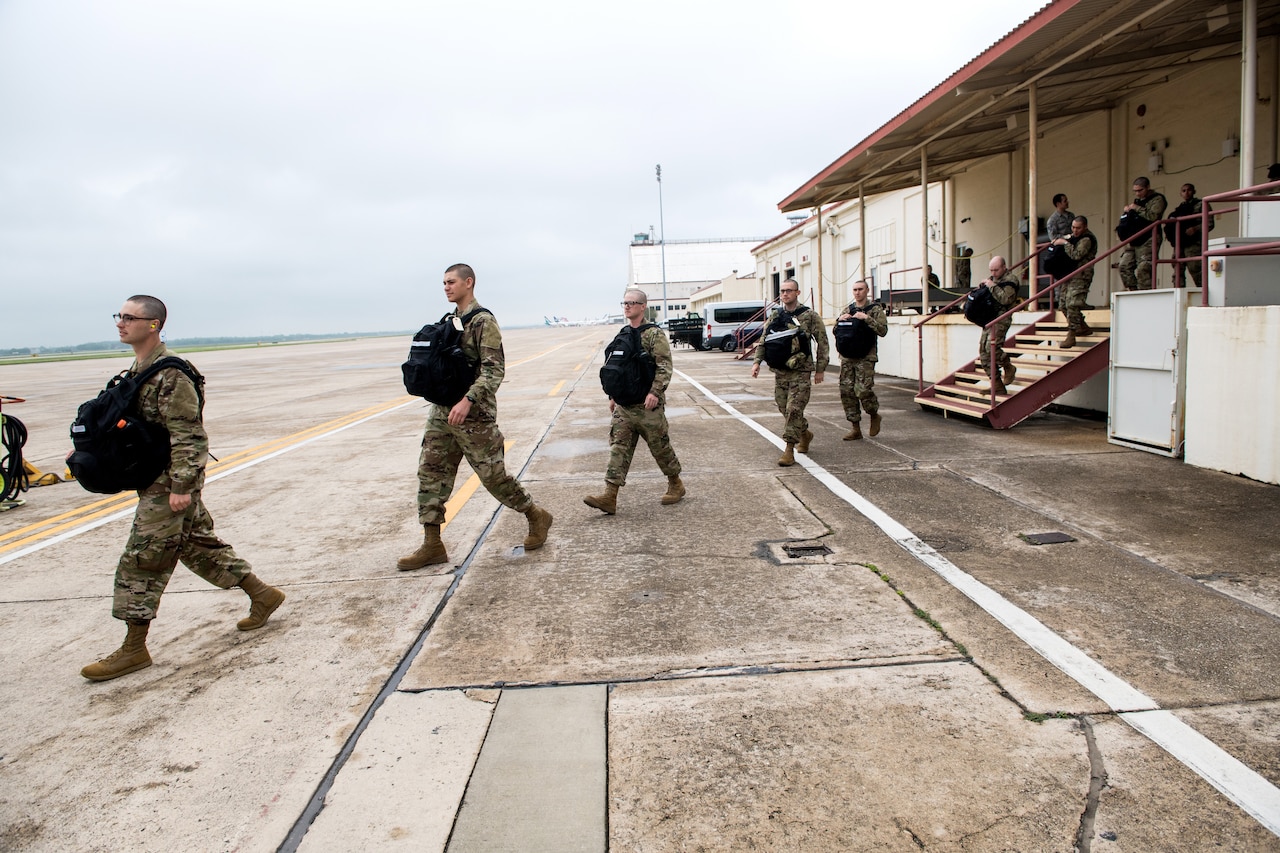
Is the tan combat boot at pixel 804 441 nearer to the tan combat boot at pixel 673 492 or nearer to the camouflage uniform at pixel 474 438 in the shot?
the tan combat boot at pixel 673 492

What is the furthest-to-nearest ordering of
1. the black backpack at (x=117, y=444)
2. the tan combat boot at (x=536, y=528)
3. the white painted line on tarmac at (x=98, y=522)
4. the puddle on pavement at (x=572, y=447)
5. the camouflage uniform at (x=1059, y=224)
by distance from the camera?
the camouflage uniform at (x=1059, y=224), the puddle on pavement at (x=572, y=447), the white painted line on tarmac at (x=98, y=522), the tan combat boot at (x=536, y=528), the black backpack at (x=117, y=444)

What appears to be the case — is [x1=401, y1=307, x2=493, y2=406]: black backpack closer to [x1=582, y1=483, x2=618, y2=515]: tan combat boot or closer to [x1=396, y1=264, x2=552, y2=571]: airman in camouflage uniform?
[x1=396, y1=264, x2=552, y2=571]: airman in camouflage uniform

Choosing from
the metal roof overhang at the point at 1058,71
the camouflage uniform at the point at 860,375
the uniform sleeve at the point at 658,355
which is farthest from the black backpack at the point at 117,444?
the metal roof overhang at the point at 1058,71

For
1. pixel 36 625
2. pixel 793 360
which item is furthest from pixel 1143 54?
pixel 36 625

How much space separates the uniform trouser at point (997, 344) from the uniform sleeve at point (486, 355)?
722cm

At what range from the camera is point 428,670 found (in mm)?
3830

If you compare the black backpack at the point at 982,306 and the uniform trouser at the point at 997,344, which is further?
the black backpack at the point at 982,306

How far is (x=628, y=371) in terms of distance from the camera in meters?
6.43

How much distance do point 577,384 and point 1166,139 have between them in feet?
41.7

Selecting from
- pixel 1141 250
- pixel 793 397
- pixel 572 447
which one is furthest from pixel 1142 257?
pixel 572 447

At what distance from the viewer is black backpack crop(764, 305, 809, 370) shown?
8.17 meters

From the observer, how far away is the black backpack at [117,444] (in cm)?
383

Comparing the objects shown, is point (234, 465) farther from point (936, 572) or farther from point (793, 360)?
point (936, 572)

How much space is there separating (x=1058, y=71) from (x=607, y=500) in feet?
32.2
